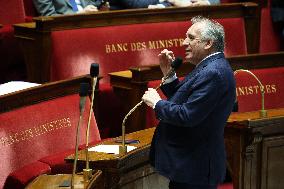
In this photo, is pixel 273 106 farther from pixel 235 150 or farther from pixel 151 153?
pixel 151 153

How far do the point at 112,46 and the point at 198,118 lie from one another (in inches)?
43.2

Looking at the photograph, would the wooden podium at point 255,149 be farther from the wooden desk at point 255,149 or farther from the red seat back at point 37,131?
the red seat back at point 37,131

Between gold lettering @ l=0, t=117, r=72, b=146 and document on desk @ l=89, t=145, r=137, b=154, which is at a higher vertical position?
document on desk @ l=89, t=145, r=137, b=154

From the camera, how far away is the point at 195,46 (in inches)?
52.4

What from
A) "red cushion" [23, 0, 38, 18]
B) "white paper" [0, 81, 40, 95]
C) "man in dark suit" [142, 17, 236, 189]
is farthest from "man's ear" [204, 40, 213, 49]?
"red cushion" [23, 0, 38, 18]

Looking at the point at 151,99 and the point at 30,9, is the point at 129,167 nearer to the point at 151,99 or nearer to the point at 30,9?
the point at 151,99

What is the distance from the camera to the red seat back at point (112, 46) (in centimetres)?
222

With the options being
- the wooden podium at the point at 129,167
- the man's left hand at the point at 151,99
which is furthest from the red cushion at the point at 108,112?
the man's left hand at the point at 151,99

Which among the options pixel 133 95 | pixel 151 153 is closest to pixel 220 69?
pixel 151 153

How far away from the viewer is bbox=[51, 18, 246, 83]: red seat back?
7.27 ft

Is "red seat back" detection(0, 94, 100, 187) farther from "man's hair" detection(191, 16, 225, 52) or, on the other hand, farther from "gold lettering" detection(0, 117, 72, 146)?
"man's hair" detection(191, 16, 225, 52)

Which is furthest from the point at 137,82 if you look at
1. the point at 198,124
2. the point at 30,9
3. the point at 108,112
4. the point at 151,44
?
the point at 30,9

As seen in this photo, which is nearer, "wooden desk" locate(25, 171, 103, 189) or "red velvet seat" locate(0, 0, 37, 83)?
"wooden desk" locate(25, 171, 103, 189)

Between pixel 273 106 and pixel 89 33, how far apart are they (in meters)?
0.62
